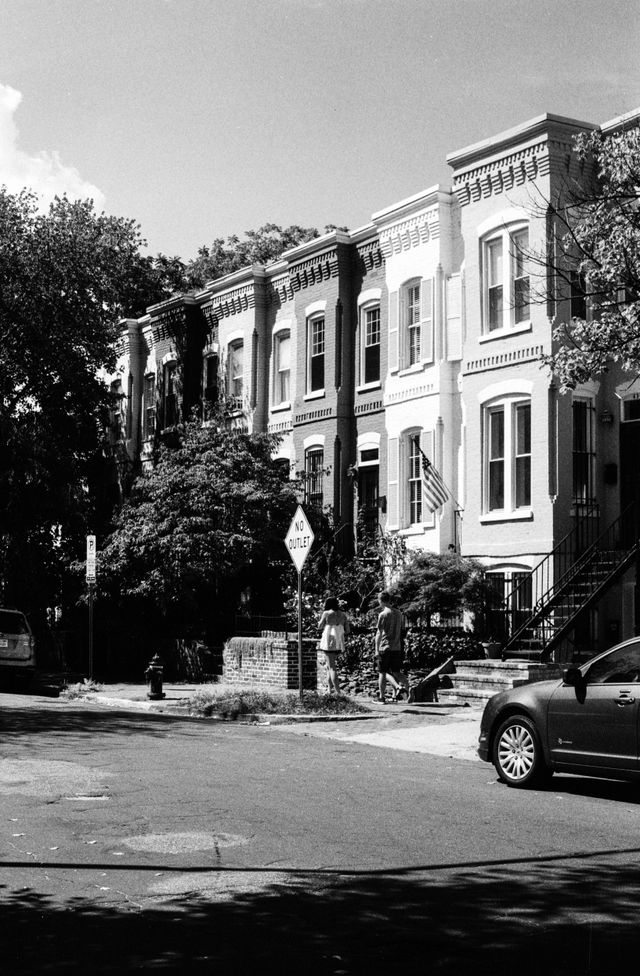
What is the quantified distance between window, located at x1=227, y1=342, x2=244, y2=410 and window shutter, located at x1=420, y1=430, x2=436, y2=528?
8351 mm

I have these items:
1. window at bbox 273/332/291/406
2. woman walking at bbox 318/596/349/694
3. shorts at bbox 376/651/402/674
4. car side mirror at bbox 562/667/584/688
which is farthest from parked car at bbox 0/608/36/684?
car side mirror at bbox 562/667/584/688

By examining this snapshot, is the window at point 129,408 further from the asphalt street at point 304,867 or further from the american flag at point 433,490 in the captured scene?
the asphalt street at point 304,867

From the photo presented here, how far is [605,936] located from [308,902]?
1.65m

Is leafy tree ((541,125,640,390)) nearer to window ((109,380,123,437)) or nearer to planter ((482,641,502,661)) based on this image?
planter ((482,641,502,661))

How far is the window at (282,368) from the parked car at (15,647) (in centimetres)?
1094

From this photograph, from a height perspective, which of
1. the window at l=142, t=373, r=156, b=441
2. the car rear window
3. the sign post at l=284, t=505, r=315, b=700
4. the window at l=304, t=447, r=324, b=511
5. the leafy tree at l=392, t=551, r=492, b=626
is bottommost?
the car rear window

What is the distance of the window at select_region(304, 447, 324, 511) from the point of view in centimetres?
3005

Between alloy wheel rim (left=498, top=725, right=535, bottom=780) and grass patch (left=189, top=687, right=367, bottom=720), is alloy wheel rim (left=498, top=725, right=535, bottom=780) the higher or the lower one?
the higher one

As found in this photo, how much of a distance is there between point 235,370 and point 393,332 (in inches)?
291

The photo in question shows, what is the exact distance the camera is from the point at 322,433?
30.2 meters

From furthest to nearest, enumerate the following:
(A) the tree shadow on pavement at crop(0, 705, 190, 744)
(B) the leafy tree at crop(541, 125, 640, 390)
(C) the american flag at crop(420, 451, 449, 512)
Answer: (C) the american flag at crop(420, 451, 449, 512)
(A) the tree shadow on pavement at crop(0, 705, 190, 744)
(B) the leafy tree at crop(541, 125, 640, 390)

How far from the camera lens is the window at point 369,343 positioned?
29.3m

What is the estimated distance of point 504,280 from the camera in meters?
24.4

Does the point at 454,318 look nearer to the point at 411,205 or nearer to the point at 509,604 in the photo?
the point at 411,205
